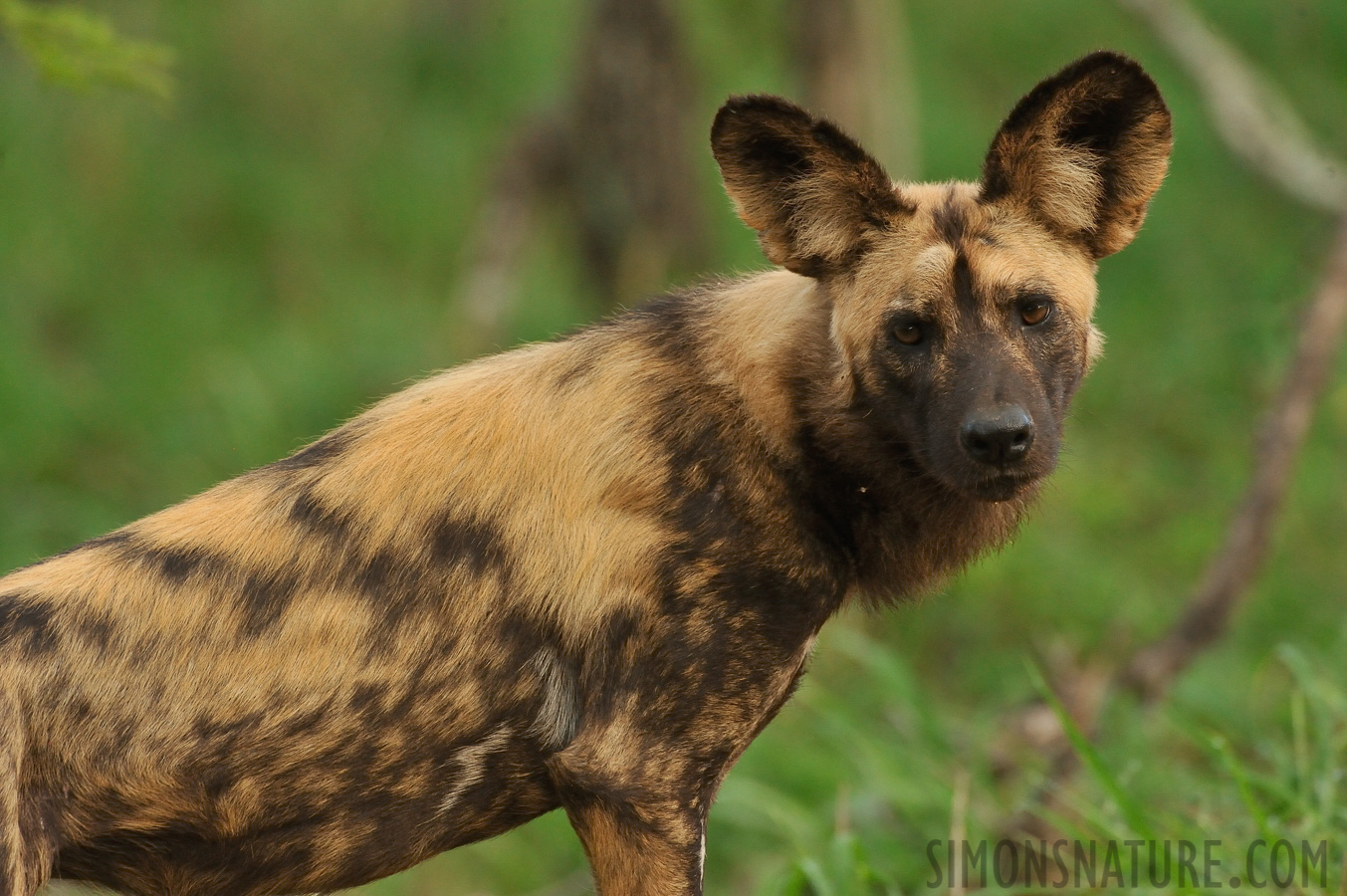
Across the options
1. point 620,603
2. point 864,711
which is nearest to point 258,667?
point 620,603

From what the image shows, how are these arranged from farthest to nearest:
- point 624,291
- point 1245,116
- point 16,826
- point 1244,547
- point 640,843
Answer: point 624,291 → point 1245,116 → point 1244,547 → point 640,843 → point 16,826

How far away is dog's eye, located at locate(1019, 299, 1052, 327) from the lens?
332cm

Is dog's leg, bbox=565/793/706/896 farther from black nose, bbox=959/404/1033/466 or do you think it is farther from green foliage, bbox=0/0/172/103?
green foliage, bbox=0/0/172/103

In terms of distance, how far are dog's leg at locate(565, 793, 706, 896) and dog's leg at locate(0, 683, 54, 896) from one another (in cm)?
102

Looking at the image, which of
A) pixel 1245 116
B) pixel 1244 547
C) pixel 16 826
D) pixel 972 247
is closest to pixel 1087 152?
pixel 972 247

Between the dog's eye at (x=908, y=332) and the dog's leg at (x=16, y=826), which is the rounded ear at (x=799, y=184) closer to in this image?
the dog's eye at (x=908, y=332)

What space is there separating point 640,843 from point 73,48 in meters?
3.34

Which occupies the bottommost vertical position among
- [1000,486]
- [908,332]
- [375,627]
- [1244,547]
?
[1244,547]

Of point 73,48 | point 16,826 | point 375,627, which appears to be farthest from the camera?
point 73,48

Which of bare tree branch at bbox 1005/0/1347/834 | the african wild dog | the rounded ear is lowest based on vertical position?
bare tree branch at bbox 1005/0/1347/834

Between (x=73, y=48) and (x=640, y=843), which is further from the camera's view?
(x=73, y=48)

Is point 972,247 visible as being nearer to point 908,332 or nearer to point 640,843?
point 908,332

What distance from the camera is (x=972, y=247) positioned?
330cm

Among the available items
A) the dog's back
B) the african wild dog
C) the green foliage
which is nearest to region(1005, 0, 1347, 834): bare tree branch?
the african wild dog
